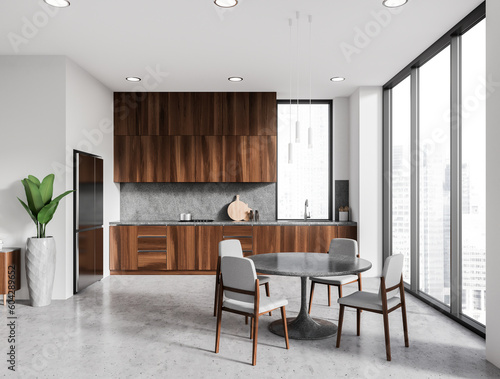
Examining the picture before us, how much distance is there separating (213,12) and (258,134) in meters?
3.02

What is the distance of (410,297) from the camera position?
4.94 metres

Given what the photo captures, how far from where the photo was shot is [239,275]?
3105 millimetres

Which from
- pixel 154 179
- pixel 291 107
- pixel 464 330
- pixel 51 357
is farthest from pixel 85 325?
pixel 291 107

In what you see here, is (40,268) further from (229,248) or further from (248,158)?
(248,158)

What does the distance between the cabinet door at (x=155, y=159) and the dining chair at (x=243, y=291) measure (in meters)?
3.68

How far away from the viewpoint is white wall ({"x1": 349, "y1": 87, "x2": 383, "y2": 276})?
6145mm

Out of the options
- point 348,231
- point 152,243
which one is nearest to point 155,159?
point 152,243

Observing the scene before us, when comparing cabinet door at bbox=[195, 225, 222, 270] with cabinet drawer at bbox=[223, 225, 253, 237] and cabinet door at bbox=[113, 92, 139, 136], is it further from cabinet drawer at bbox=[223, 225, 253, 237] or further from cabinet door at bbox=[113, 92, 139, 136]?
cabinet door at bbox=[113, 92, 139, 136]

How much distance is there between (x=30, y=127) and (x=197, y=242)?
280cm

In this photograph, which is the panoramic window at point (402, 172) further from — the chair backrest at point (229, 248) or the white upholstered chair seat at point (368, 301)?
the chair backrest at point (229, 248)

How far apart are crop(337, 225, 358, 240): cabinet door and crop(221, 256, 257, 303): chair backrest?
3440 mm

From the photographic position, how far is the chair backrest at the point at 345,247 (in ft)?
14.2

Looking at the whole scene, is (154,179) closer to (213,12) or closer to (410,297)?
(213,12)

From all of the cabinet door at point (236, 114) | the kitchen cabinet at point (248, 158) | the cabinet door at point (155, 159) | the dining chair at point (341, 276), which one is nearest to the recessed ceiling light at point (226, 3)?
the dining chair at point (341, 276)
